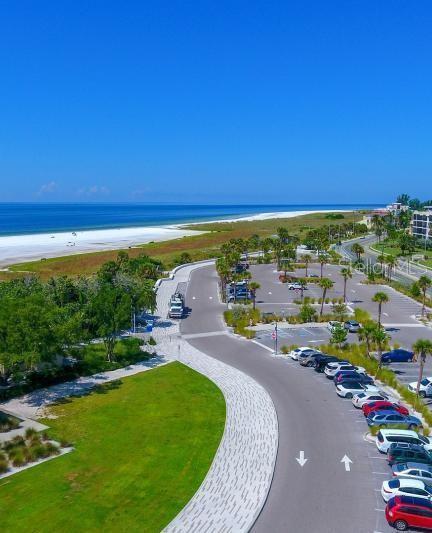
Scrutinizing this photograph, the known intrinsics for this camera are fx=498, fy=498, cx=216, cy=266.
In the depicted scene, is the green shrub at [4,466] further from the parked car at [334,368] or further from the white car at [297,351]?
the white car at [297,351]

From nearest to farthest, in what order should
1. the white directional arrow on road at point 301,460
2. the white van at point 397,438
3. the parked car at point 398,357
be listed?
the white directional arrow on road at point 301,460, the white van at point 397,438, the parked car at point 398,357

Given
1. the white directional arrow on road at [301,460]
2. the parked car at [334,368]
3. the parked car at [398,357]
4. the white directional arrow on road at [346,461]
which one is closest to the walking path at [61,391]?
the parked car at [334,368]

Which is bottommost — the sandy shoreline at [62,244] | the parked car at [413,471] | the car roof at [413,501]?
the parked car at [413,471]

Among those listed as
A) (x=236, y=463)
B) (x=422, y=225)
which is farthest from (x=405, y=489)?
(x=422, y=225)

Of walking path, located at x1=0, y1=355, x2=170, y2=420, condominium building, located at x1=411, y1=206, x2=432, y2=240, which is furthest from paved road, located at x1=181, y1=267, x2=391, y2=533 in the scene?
condominium building, located at x1=411, y1=206, x2=432, y2=240

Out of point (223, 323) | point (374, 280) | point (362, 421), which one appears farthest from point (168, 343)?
point (374, 280)

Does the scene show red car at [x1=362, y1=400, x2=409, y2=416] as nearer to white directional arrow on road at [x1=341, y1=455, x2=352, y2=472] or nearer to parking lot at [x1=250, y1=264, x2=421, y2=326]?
white directional arrow on road at [x1=341, y1=455, x2=352, y2=472]

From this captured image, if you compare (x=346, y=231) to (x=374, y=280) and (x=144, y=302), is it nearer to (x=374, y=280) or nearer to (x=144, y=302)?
(x=374, y=280)
